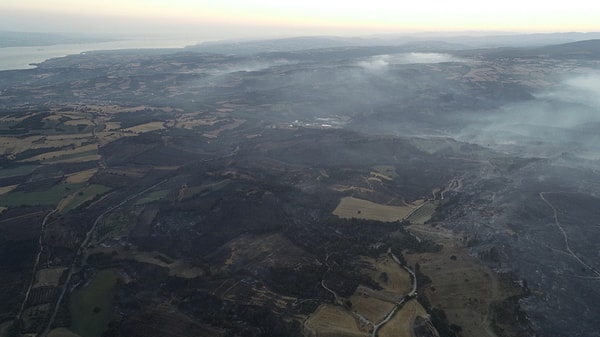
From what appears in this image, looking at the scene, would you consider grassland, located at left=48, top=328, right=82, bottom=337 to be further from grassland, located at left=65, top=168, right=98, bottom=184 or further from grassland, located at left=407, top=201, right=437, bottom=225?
grassland, located at left=407, top=201, right=437, bottom=225

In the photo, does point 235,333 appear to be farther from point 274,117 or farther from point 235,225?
point 274,117

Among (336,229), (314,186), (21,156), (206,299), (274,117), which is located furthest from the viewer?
(274,117)

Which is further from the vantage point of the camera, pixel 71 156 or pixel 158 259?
pixel 71 156

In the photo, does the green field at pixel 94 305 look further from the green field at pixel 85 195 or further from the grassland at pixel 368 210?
the grassland at pixel 368 210

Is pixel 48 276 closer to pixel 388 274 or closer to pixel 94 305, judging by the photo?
pixel 94 305

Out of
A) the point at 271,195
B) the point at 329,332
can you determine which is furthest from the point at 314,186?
the point at 329,332

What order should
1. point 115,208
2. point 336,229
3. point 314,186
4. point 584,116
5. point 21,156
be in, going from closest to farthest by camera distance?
point 336,229, point 115,208, point 314,186, point 21,156, point 584,116

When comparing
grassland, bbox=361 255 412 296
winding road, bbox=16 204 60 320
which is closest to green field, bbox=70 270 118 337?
winding road, bbox=16 204 60 320

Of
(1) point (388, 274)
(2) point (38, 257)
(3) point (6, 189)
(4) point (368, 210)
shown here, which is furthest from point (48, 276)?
(4) point (368, 210)
